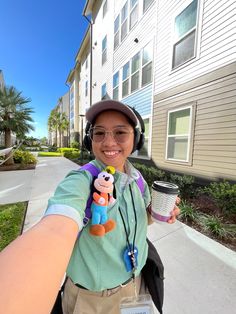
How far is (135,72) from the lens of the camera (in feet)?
23.7

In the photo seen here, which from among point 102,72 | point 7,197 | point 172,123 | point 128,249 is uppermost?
point 102,72

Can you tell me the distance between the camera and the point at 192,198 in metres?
4.09

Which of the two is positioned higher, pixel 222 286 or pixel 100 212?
pixel 100 212

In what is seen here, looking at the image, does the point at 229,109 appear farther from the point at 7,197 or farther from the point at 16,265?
the point at 7,197

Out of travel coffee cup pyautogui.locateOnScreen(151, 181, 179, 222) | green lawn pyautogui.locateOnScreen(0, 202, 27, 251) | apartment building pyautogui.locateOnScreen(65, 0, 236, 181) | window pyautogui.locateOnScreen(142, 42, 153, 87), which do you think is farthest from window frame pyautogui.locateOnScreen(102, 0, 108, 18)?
travel coffee cup pyautogui.locateOnScreen(151, 181, 179, 222)

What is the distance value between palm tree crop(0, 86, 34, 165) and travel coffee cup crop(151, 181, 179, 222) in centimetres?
1029

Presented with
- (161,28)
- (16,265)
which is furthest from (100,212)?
(161,28)

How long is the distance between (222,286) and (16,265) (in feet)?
7.15

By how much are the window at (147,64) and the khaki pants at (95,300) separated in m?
6.50

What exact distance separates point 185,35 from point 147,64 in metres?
1.88

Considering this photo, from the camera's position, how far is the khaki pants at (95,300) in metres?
0.87

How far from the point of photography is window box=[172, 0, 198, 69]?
175 inches

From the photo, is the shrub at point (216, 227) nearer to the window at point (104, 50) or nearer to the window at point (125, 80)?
the window at point (125, 80)

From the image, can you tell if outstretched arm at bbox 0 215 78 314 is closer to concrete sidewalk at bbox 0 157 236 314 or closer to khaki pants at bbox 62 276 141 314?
khaki pants at bbox 62 276 141 314
